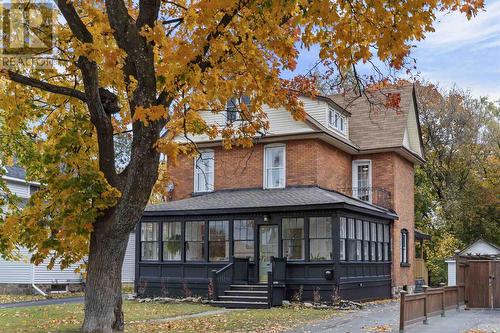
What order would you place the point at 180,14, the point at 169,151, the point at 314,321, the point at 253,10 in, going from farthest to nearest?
the point at 314,321, the point at 180,14, the point at 169,151, the point at 253,10

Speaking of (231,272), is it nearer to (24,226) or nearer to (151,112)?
(24,226)

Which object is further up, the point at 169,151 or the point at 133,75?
the point at 133,75

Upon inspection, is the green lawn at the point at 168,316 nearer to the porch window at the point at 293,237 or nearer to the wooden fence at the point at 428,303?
the porch window at the point at 293,237

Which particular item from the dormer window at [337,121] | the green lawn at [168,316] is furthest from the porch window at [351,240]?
the dormer window at [337,121]

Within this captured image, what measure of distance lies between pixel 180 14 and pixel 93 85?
3612mm

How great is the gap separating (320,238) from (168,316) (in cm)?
747

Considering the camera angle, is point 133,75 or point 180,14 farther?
point 180,14

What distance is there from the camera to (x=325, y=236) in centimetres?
2562

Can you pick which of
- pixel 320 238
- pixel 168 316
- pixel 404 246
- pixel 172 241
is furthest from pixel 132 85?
pixel 404 246

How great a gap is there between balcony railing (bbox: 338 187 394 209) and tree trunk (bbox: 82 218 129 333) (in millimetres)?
20017

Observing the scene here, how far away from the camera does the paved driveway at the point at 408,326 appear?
53.0ft

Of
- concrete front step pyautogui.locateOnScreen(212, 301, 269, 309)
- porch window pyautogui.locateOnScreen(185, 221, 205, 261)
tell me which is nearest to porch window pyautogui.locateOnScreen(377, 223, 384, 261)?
concrete front step pyautogui.locateOnScreen(212, 301, 269, 309)

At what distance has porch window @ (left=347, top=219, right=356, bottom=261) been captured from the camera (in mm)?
25875

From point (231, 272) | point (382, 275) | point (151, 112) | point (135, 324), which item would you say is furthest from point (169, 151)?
point (382, 275)
